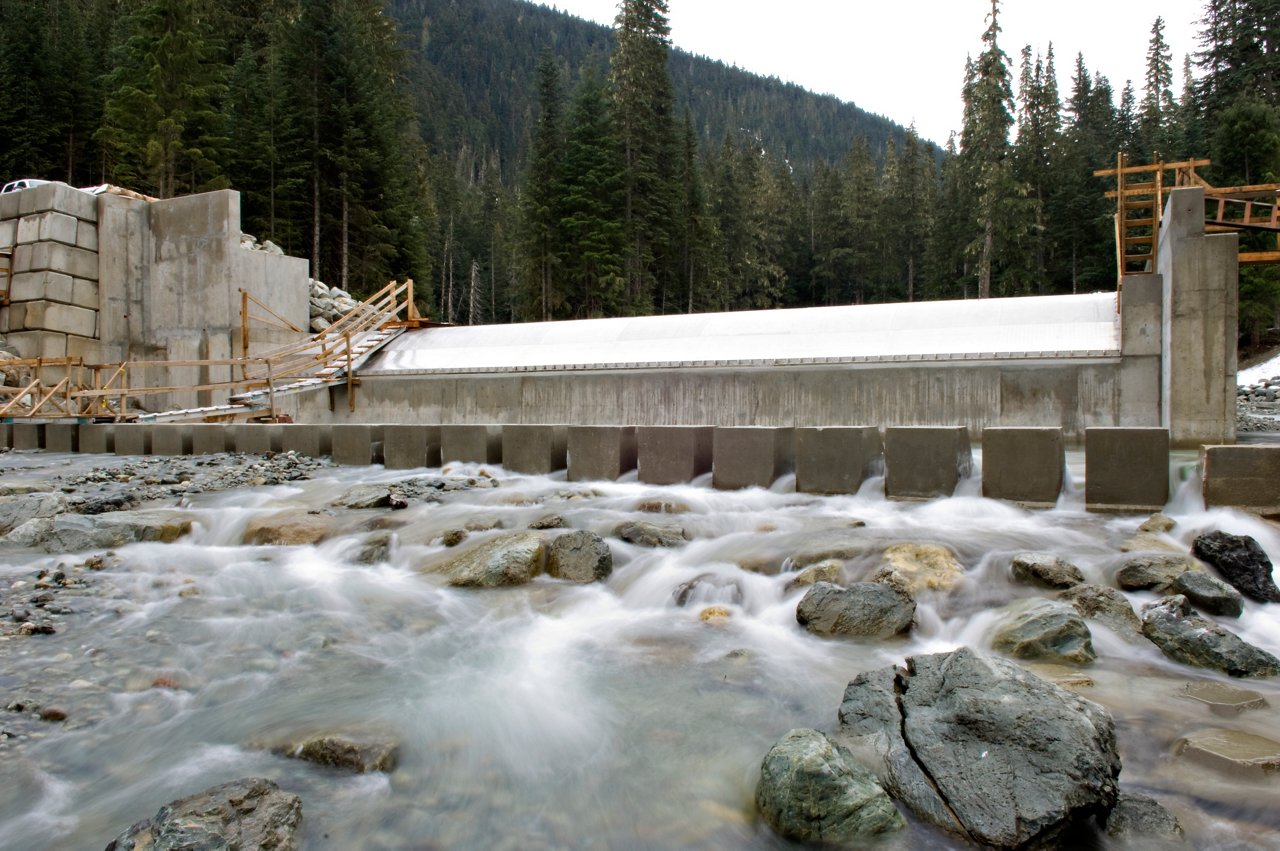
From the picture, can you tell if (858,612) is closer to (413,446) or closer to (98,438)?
(413,446)

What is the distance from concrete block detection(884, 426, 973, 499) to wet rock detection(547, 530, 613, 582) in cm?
335

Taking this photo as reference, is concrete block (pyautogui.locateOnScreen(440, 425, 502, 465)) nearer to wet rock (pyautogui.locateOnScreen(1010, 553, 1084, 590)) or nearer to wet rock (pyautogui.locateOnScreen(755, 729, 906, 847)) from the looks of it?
wet rock (pyautogui.locateOnScreen(1010, 553, 1084, 590))

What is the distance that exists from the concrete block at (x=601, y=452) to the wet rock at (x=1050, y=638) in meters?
5.84

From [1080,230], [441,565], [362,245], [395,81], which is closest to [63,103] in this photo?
[395,81]

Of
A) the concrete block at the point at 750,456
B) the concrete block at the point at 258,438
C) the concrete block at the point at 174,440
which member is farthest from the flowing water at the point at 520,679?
the concrete block at the point at 174,440

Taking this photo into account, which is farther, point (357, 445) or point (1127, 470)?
point (357, 445)

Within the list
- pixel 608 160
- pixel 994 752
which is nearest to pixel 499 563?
pixel 994 752

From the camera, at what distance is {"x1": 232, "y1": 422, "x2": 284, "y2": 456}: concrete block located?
45.6 feet

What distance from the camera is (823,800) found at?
121 inches

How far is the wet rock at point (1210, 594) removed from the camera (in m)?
5.10

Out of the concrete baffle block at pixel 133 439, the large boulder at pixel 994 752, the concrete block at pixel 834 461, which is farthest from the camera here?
the concrete baffle block at pixel 133 439

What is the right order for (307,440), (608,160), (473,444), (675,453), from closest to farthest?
(675,453) → (473,444) → (307,440) → (608,160)

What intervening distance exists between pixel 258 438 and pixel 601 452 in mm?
7377

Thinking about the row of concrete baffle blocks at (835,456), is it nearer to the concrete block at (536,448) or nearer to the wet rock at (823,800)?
the concrete block at (536,448)
